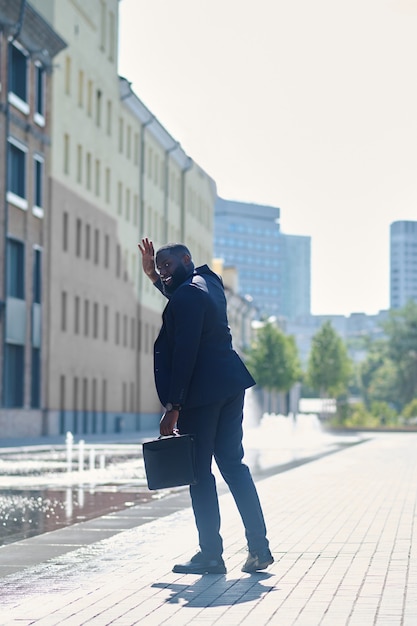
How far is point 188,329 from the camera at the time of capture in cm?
784

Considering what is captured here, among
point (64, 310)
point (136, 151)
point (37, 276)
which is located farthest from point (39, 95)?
point (136, 151)

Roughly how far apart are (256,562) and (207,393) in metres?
1.09

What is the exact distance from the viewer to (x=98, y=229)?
5884 centimetres

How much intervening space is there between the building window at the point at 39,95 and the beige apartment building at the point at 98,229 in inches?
55.6

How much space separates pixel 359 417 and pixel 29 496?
2221 inches

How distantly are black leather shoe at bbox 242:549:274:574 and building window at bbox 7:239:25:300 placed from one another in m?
37.2

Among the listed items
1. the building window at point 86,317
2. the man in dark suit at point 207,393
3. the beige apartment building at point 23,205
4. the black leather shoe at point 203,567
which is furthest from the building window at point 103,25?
the black leather shoe at point 203,567

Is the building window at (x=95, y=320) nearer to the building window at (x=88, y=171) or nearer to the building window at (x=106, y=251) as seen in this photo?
the building window at (x=106, y=251)

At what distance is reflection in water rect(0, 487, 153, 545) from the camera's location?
11547 mm

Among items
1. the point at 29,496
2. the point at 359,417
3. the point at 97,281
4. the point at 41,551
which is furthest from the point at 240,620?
the point at 359,417

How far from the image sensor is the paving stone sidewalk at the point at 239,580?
21.0ft

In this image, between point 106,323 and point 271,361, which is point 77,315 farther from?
point 271,361

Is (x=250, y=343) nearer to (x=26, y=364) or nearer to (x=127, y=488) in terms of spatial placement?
(x=26, y=364)

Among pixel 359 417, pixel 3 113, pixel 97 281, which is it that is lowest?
pixel 359 417
